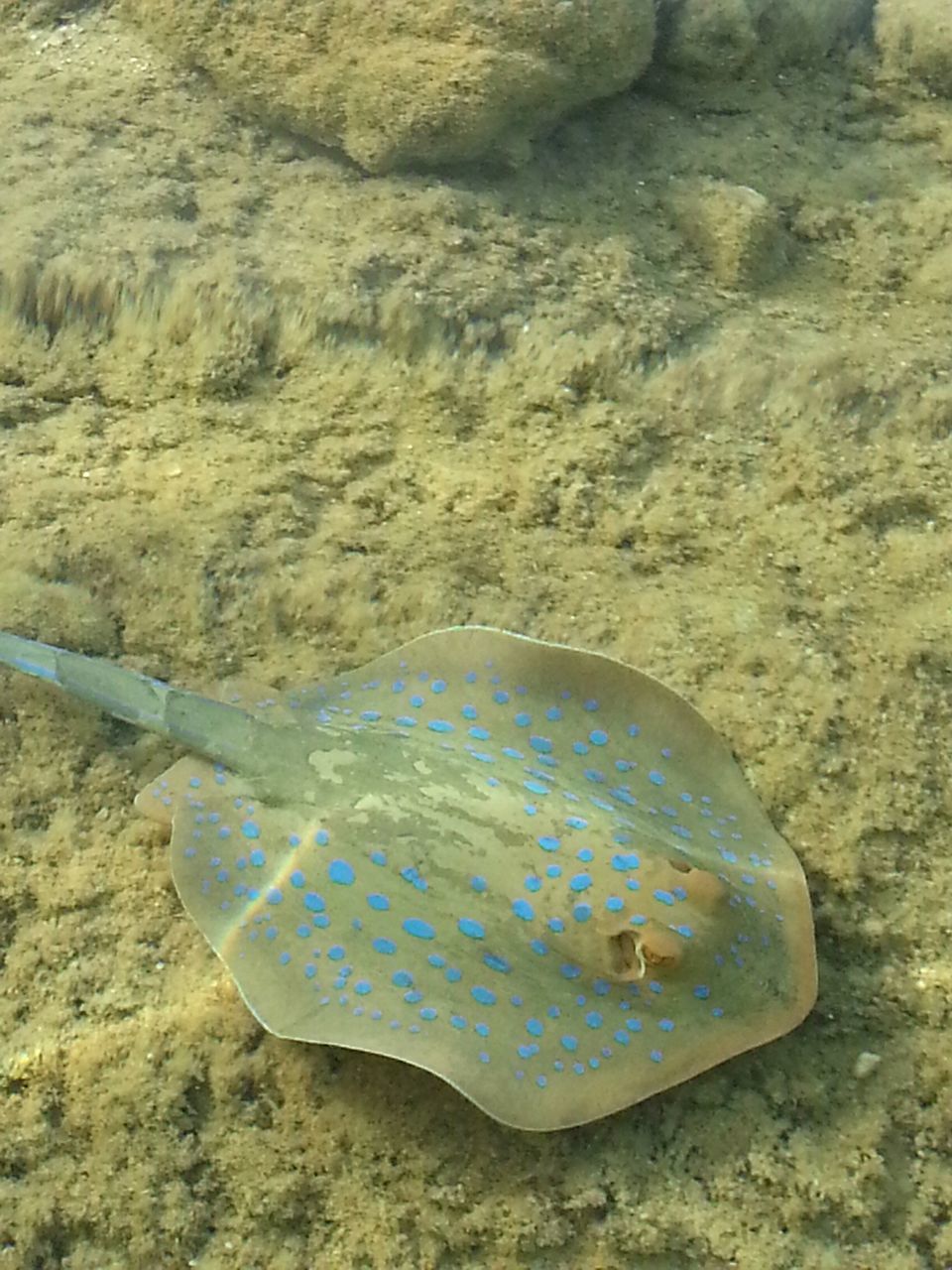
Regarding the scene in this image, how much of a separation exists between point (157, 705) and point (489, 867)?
1108mm

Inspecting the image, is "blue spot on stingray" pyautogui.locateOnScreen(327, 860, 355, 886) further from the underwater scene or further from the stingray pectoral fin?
the stingray pectoral fin

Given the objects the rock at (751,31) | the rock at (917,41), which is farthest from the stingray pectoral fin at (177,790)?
the rock at (917,41)

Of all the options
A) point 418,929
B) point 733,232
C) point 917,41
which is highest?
point 917,41

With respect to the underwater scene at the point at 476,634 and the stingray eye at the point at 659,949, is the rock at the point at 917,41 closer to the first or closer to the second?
the underwater scene at the point at 476,634

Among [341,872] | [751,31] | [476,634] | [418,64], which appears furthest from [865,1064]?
[751,31]

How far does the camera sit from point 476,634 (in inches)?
126

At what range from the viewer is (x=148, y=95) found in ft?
15.8

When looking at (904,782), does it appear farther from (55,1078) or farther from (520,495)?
(55,1078)

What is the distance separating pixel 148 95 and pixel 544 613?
3171mm

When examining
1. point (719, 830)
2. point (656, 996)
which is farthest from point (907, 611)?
point (656, 996)

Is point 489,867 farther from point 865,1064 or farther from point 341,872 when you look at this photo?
point 865,1064

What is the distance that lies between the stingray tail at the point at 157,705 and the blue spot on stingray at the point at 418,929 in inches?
26.5

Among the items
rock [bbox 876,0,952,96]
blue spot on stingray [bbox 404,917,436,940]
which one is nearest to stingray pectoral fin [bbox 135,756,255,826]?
blue spot on stingray [bbox 404,917,436,940]

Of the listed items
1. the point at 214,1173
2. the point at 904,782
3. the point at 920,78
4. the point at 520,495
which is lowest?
the point at 214,1173
